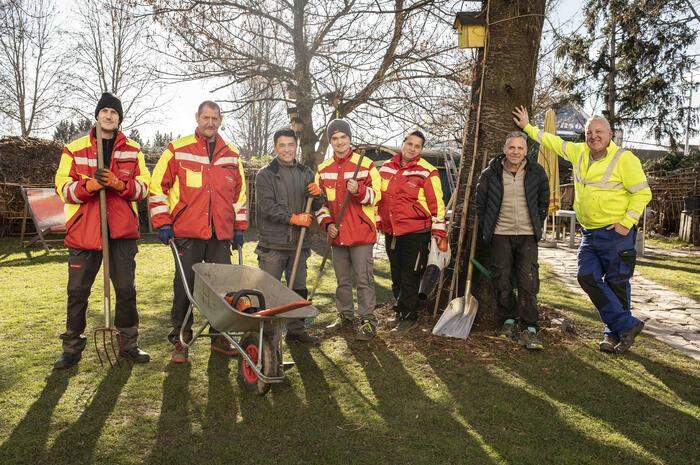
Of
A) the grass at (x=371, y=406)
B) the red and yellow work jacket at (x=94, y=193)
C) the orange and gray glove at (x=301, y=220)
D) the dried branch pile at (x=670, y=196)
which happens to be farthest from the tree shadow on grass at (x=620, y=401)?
the dried branch pile at (x=670, y=196)

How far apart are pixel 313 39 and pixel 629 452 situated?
27.5ft

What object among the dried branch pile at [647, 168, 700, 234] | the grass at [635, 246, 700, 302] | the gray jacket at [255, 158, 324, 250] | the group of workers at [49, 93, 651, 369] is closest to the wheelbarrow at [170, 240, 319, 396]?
the group of workers at [49, 93, 651, 369]

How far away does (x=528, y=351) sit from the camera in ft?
13.6

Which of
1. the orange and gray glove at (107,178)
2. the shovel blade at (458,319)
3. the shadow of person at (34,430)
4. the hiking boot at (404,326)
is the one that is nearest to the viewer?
the shadow of person at (34,430)

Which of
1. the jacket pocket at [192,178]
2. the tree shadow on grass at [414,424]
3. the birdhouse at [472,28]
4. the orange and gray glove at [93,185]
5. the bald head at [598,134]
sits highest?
the birdhouse at [472,28]

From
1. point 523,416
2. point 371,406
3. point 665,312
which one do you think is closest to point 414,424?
point 371,406

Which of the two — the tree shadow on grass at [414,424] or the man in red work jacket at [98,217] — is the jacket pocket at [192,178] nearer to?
the man in red work jacket at [98,217]

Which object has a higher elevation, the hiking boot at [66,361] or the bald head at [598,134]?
the bald head at [598,134]

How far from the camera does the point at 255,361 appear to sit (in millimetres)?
3256

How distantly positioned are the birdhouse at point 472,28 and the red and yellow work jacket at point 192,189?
236 cm

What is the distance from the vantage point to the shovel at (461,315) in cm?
437

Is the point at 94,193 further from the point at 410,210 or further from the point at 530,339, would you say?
the point at 530,339

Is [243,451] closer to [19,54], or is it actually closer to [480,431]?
[480,431]

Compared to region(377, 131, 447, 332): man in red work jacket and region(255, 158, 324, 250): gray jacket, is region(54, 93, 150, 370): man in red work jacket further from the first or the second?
region(377, 131, 447, 332): man in red work jacket
